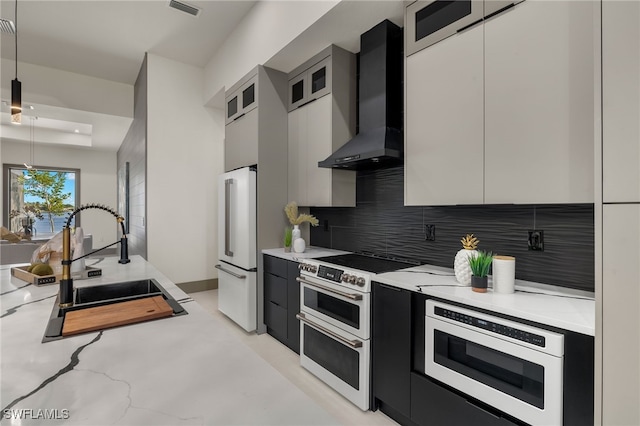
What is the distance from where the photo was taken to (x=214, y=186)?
508 centimetres

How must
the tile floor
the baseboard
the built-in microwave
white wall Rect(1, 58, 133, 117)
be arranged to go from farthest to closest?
the baseboard < white wall Rect(1, 58, 133, 117) < the tile floor < the built-in microwave

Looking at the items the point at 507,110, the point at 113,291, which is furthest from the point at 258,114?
→ the point at 507,110

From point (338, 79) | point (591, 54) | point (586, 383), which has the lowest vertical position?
point (586, 383)

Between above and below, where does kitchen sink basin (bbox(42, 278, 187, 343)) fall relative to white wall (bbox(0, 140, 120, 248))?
below

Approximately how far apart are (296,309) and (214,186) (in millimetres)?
2942

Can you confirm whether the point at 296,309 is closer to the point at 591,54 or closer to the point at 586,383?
the point at 586,383

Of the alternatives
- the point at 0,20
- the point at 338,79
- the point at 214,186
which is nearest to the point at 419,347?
the point at 338,79

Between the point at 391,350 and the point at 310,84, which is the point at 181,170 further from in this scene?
the point at 391,350

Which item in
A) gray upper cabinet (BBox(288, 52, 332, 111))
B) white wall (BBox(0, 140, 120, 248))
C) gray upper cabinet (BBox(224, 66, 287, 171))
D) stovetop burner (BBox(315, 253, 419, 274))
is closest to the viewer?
stovetop burner (BBox(315, 253, 419, 274))

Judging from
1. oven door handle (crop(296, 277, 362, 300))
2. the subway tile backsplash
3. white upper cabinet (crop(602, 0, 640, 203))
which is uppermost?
white upper cabinet (crop(602, 0, 640, 203))

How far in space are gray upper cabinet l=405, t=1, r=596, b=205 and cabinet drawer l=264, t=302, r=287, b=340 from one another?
5.49 feet

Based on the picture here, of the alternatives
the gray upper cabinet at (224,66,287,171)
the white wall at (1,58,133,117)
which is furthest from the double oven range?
the white wall at (1,58,133,117)

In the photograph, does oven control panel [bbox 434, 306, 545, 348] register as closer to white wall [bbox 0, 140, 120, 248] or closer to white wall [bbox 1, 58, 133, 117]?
white wall [bbox 1, 58, 133, 117]

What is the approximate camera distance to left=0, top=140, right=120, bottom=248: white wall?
26.3 ft
